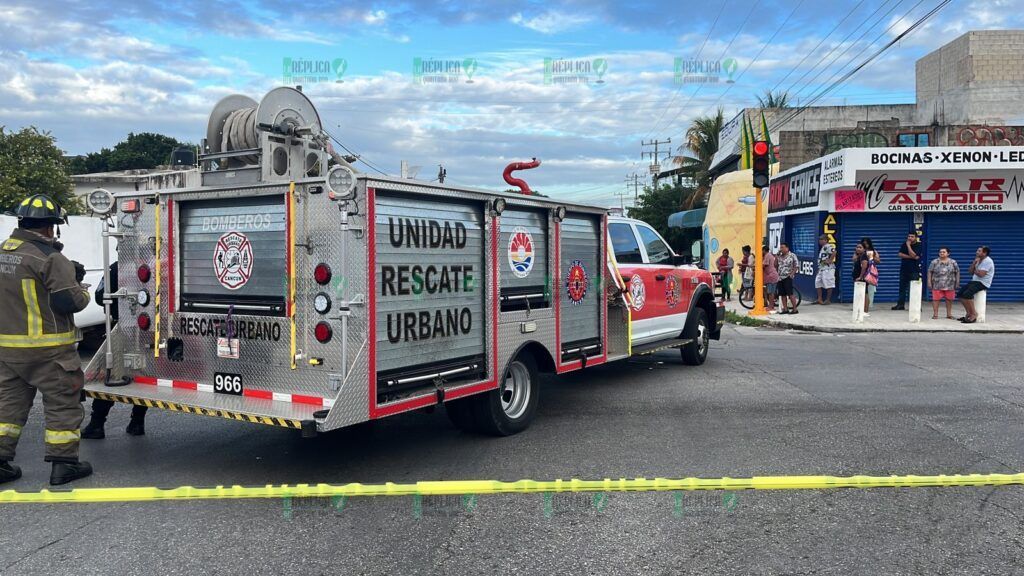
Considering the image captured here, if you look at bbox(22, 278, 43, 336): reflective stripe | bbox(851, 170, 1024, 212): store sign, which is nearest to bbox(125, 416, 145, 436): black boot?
bbox(22, 278, 43, 336): reflective stripe

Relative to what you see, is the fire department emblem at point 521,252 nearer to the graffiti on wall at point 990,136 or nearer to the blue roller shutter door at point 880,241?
the blue roller shutter door at point 880,241

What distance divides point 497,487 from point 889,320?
14265 mm

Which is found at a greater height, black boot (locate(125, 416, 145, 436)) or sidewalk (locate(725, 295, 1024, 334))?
sidewalk (locate(725, 295, 1024, 334))

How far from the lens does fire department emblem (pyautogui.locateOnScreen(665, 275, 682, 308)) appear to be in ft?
31.8

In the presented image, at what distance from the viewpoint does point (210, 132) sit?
6660 mm

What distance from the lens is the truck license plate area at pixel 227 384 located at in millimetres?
5773

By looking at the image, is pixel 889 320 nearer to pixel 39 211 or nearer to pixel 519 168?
pixel 519 168

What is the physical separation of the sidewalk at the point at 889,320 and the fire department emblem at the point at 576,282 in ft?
33.0

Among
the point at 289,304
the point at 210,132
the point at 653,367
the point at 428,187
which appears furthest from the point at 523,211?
the point at 653,367

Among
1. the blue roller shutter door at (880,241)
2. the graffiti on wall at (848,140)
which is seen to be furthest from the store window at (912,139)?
the blue roller shutter door at (880,241)

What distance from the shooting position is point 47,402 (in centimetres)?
543

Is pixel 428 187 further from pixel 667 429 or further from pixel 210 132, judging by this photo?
pixel 667 429

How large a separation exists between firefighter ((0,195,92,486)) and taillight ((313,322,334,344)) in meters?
1.61

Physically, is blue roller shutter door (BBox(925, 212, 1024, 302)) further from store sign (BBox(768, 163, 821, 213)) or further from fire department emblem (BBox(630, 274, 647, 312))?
fire department emblem (BBox(630, 274, 647, 312))
